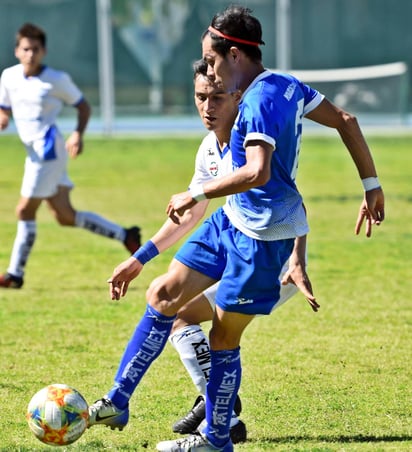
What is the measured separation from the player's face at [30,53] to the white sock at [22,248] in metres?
1.35

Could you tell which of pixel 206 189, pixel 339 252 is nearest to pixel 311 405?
pixel 206 189

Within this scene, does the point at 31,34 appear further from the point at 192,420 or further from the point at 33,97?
the point at 192,420

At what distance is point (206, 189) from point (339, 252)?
21.6 ft

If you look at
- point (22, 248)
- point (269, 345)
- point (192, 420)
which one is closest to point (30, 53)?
point (22, 248)

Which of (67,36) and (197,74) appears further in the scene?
(67,36)

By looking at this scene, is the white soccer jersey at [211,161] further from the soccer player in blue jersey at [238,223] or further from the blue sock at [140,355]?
the blue sock at [140,355]

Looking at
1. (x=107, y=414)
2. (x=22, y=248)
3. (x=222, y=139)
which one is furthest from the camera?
(x=22, y=248)

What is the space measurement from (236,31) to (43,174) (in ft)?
16.5

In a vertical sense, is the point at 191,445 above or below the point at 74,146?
above

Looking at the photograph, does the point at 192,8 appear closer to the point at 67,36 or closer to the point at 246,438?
the point at 67,36

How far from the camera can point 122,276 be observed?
190 inches

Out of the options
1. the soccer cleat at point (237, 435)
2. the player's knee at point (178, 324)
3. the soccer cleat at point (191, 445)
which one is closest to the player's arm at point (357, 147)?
the player's knee at point (178, 324)

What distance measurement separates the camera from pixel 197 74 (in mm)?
4703

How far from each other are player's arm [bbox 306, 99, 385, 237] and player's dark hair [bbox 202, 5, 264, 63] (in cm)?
43
